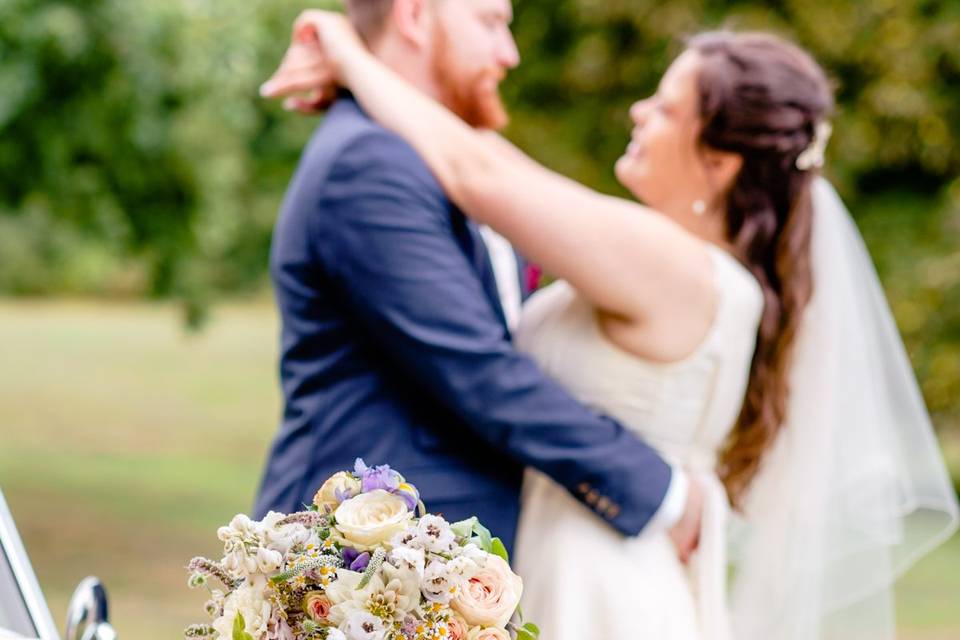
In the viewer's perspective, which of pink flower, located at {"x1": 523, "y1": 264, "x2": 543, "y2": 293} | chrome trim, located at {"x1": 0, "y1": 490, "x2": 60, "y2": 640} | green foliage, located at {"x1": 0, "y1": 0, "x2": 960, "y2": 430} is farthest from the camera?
green foliage, located at {"x1": 0, "y1": 0, "x2": 960, "y2": 430}

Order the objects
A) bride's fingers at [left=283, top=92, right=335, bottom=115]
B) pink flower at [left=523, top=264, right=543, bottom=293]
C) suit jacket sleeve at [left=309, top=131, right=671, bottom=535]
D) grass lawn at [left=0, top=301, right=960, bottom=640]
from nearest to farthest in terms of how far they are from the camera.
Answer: suit jacket sleeve at [left=309, top=131, right=671, bottom=535] < bride's fingers at [left=283, top=92, right=335, bottom=115] < pink flower at [left=523, top=264, right=543, bottom=293] < grass lawn at [left=0, top=301, right=960, bottom=640]

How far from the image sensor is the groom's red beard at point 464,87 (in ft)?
9.83

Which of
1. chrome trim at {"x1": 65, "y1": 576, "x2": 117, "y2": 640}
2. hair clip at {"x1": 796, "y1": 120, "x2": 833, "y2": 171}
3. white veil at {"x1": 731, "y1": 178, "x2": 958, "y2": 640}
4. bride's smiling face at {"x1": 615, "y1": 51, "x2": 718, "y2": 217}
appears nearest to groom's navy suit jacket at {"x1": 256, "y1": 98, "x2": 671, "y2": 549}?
bride's smiling face at {"x1": 615, "y1": 51, "x2": 718, "y2": 217}

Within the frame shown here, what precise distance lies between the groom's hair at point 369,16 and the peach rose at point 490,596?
1.65 meters

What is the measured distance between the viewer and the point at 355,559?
5.21ft

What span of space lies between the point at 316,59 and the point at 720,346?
3.41 ft

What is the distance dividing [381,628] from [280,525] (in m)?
0.17

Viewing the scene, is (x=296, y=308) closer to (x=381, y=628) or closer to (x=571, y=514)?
(x=571, y=514)

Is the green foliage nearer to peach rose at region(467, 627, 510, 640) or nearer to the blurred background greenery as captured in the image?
the blurred background greenery

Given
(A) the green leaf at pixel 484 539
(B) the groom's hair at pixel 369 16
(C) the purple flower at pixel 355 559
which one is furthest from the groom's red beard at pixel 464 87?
(C) the purple flower at pixel 355 559

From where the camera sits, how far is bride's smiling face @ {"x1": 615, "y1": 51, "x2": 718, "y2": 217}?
2996mm

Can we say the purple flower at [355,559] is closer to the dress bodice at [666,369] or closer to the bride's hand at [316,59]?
the dress bodice at [666,369]

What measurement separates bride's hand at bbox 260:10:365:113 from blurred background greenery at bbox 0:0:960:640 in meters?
0.90

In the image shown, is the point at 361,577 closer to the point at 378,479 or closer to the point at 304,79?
the point at 378,479
